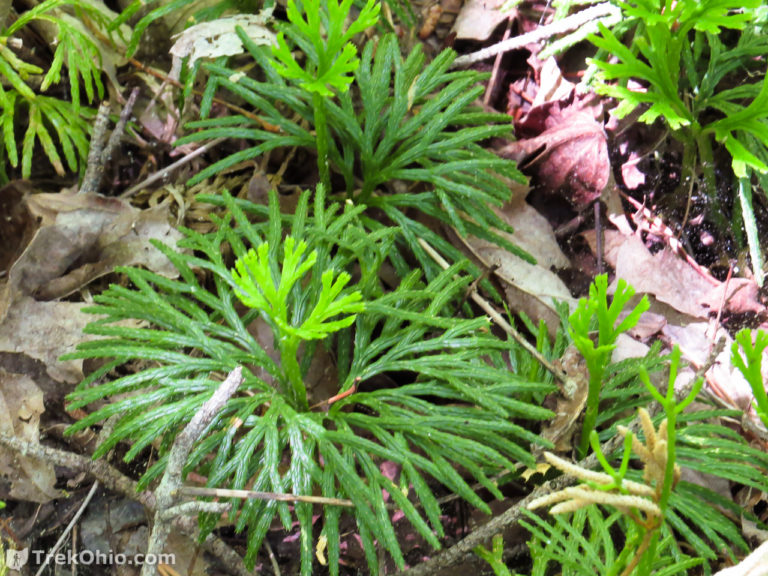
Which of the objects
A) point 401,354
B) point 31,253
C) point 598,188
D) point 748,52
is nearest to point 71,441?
point 31,253

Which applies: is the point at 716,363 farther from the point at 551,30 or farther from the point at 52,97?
the point at 52,97

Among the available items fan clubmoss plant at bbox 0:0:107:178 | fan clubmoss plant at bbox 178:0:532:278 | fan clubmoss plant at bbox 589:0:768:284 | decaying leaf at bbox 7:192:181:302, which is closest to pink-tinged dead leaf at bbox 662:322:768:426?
fan clubmoss plant at bbox 589:0:768:284

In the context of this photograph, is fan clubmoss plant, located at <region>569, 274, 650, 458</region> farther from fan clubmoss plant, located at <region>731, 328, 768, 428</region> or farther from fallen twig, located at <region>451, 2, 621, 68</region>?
fallen twig, located at <region>451, 2, 621, 68</region>

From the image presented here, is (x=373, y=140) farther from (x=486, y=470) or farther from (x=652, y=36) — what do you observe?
(x=486, y=470)

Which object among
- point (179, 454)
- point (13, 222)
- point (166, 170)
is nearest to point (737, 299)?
point (179, 454)

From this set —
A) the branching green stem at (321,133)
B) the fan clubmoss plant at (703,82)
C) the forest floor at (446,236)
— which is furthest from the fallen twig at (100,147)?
the fan clubmoss plant at (703,82)

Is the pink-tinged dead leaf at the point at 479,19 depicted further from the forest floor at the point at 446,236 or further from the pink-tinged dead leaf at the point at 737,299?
the pink-tinged dead leaf at the point at 737,299

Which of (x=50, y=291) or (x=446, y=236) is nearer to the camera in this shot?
(x=50, y=291)
